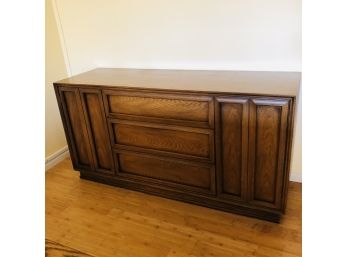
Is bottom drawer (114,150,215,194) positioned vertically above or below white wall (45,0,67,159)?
below

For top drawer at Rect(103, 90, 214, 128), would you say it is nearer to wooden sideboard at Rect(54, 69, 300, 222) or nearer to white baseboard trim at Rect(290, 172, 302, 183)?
wooden sideboard at Rect(54, 69, 300, 222)

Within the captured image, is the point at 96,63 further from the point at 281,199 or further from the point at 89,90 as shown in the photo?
the point at 281,199

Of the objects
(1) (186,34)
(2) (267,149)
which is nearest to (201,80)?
(1) (186,34)

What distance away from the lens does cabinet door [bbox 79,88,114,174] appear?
212 cm

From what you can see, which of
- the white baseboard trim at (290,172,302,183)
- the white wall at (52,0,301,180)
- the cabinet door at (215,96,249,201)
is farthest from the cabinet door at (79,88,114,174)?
the white baseboard trim at (290,172,302,183)

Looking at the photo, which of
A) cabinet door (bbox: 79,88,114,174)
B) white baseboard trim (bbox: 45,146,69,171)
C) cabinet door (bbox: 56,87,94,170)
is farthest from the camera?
white baseboard trim (bbox: 45,146,69,171)

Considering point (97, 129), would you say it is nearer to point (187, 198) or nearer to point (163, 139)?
point (163, 139)

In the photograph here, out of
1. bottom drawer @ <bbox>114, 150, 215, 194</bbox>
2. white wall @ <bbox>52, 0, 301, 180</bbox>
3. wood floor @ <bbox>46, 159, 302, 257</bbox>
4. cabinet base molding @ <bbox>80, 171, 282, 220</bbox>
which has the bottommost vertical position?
wood floor @ <bbox>46, 159, 302, 257</bbox>

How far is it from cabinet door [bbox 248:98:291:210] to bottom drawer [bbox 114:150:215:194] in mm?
288

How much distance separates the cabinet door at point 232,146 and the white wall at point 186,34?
51 cm

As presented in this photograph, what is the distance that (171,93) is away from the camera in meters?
1.78

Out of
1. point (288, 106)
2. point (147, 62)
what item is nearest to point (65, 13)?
point (147, 62)
